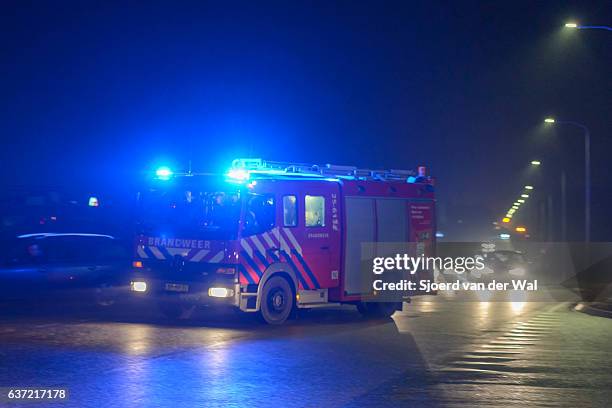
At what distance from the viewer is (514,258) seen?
3195 centimetres

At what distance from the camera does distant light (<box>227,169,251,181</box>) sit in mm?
14883

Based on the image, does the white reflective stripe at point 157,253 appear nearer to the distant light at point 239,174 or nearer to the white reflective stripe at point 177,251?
the white reflective stripe at point 177,251

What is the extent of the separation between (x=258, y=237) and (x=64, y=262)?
14068 mm

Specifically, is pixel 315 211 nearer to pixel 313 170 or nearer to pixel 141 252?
pixel 313 170

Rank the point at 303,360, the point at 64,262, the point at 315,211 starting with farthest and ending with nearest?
the point at 64,262 < the point at 315,211 < the point at 303,360

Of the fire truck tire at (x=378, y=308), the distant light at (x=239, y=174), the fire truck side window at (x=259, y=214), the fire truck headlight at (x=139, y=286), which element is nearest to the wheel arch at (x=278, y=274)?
the fire truck side window at (x=259, y=214)

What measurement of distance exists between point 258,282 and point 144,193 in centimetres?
279

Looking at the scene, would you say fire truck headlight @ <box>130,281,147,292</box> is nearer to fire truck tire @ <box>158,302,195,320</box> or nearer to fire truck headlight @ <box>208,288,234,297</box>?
fire truck tire @ <box>158,302,195,320</box>

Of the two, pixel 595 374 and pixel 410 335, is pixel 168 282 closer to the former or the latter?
pixel 410 335

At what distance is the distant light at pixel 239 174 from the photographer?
1488 cm

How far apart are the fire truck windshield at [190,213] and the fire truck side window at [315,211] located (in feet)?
5.86

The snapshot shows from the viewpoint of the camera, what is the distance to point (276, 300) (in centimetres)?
1565

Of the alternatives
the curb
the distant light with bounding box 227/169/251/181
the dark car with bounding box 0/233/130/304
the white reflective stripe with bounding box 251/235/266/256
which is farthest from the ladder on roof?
the dark car with bounding box 0/233/130/304

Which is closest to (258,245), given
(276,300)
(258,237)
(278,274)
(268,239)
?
(258,237)
